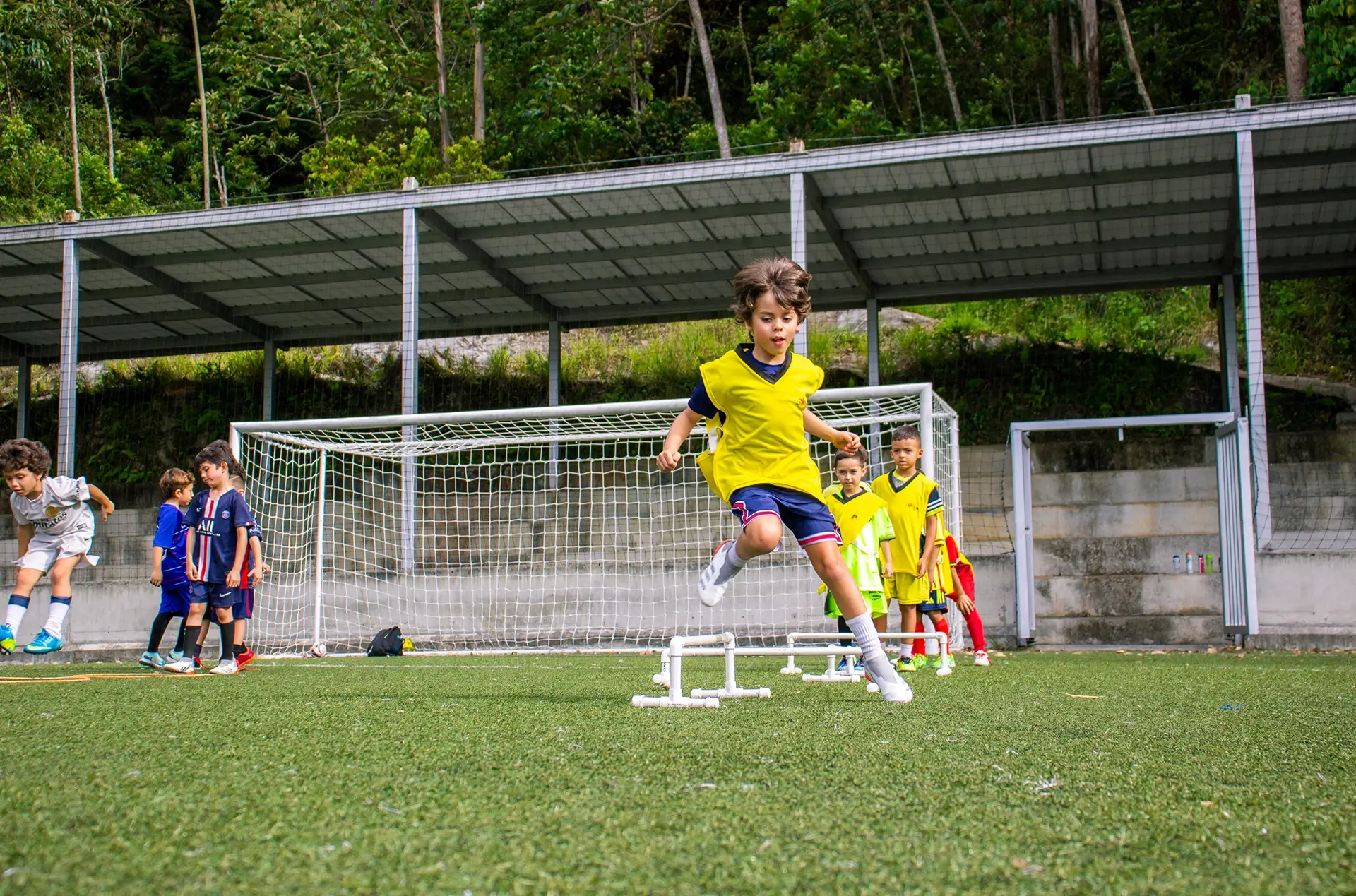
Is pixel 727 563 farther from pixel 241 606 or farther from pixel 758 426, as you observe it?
pixel 241 606

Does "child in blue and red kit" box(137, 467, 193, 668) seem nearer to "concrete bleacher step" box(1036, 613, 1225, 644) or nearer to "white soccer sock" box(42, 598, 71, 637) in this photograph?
"white soccer sock" box(42, 598, 71, 637)

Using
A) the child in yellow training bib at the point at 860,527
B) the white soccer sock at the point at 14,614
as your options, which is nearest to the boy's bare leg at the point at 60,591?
the white soccer sock at the point at 14,614

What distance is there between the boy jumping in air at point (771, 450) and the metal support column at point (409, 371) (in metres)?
8.21

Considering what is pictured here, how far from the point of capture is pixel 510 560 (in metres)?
13.2

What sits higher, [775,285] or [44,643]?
[775,285]

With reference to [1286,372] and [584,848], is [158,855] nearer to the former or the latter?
[584,848]

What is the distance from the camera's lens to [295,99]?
2770 centimetres

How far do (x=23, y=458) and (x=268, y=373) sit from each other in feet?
40.3

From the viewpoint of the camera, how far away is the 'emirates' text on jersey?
7258 millimetres

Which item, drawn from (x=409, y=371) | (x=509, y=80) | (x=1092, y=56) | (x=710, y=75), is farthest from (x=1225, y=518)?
(x=509, y=80)

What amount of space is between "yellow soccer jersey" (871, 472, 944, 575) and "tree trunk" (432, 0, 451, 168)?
20.6 m

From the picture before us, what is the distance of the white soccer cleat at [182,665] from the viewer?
734 cm

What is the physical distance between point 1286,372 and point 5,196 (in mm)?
27267

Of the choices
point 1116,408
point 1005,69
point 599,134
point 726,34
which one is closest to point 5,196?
point 599,134
